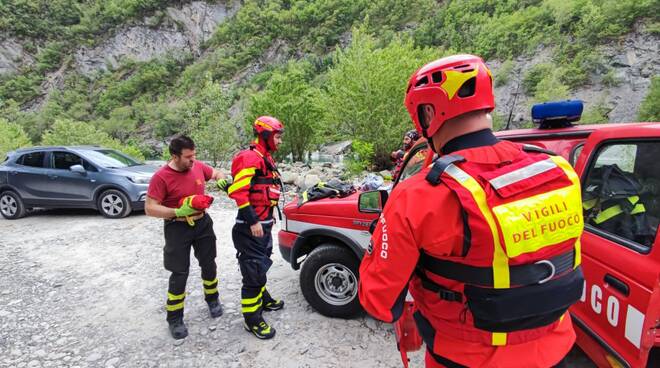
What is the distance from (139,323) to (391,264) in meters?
3.47

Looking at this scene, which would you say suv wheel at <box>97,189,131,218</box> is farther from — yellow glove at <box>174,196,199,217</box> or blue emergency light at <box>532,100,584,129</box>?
blue emergency light at <box>532,100,584,129</box>

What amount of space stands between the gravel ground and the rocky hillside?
9.33 meters

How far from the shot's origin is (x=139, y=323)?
3533mm

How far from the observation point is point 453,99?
116 cm

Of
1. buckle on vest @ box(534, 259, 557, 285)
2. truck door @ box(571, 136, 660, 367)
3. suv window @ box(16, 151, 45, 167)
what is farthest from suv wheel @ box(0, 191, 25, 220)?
truck door @ box(571, 136, 660, 367)

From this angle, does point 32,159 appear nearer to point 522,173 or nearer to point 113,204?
point 113,204

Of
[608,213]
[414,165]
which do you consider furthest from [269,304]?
[608,213]

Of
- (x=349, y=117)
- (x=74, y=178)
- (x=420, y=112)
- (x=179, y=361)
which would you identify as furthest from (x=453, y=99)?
(x=349, y=117)

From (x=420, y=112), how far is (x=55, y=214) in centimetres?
1003

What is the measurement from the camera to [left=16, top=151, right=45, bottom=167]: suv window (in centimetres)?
788

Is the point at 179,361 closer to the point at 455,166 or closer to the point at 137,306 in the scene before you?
the point at 137,306

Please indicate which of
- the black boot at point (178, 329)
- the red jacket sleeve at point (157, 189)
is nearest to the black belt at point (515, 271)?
the red jacket sleeve at point (157, 189)

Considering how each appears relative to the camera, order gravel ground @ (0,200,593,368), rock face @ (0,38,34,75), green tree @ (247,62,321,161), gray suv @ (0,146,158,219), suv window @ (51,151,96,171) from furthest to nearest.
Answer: rock face @ (0,38,34,75)
green tree @ (247,62,321,161)
suv window @ (51,151,96,171)
gray suv @ (0,146,158,219)
gravel ground @ (0,200,593,368)

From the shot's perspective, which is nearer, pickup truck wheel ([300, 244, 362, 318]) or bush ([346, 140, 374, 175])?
pickup truck wheel ([300, 244, 362, 318])
